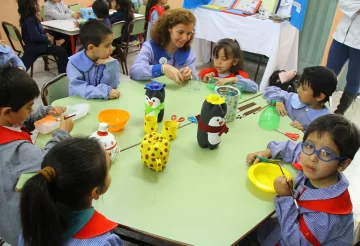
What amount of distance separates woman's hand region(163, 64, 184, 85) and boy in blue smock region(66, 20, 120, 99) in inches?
13.4

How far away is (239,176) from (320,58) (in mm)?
3755

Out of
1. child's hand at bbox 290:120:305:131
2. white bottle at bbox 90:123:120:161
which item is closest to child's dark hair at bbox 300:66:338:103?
child's hand at bbox 290:120:305:131

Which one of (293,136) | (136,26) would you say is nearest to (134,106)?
(293,136)

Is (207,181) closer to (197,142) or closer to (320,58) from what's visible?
(197,142)

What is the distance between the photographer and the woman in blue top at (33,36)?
3625 millimetres

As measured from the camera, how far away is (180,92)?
203 cm

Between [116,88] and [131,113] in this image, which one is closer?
[131,113]

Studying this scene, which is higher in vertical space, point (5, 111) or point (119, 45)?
point (5, 111)

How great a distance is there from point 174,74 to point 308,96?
867 millimetres

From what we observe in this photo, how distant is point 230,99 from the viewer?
165 centimetres

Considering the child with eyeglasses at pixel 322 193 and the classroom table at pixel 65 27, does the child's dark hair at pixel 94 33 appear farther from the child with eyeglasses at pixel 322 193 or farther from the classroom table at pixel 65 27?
the classroom table at pixel 65 27

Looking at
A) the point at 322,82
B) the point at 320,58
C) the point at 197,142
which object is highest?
the point at 322,82

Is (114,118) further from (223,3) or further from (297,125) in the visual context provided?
(223,3)

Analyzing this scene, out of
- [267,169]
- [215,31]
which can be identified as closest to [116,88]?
[267,169]
